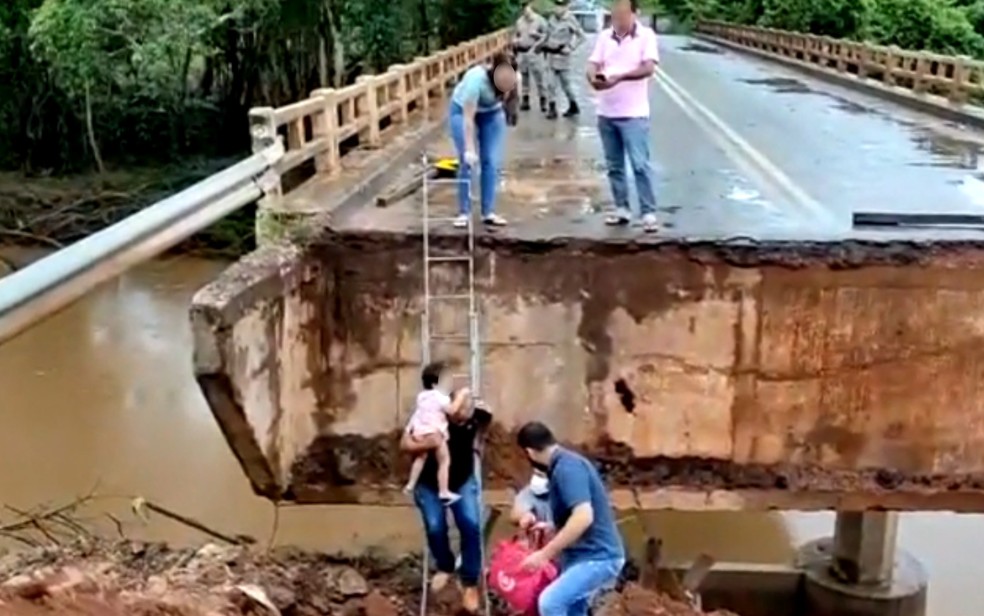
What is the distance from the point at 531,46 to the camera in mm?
18172

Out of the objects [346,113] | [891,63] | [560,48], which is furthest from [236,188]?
[891,63]

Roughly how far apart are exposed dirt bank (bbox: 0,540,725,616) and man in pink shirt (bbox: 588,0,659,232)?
9.33 feet

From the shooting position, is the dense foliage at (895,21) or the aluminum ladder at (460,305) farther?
the dense foliage at (895,21)

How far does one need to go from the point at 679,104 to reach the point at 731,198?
11.3 metres

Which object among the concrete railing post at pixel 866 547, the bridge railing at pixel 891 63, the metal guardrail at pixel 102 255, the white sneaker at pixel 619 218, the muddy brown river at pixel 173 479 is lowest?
the muddy brown river at pixel 173 479

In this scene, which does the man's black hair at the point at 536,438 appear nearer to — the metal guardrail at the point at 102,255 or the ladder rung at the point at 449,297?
the metal guardrail at the point at 102,255

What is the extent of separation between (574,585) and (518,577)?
0.37 metres

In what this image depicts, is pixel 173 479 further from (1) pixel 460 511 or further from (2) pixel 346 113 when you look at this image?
(1) pixel 460 511

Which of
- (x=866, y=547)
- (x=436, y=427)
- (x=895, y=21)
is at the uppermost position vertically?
(x=895, y=21)

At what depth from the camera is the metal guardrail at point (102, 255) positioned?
10.6ft

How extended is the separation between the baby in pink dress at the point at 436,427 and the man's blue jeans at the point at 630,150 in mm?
2741

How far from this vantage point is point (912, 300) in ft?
28.1

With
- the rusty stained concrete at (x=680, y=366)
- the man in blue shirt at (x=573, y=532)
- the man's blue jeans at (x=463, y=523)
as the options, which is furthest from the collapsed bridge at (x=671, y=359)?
the man in blue shirt at (x=573, y=532)

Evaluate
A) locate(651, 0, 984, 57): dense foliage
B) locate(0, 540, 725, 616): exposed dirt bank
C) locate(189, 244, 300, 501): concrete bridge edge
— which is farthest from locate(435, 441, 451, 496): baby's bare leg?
locate(651, 0, 984, 57): dense foliage
